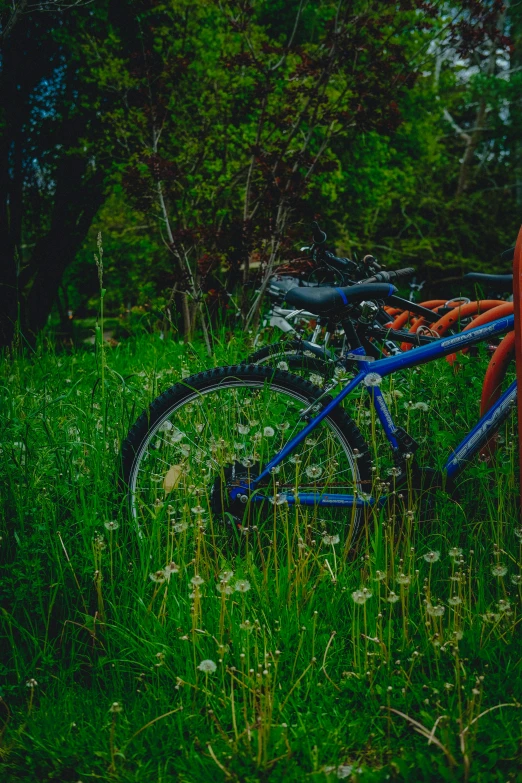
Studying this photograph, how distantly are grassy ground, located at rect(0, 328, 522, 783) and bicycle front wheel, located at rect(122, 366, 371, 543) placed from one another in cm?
11

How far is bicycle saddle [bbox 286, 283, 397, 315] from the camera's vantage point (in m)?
2.82

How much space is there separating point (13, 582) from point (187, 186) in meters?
6.70

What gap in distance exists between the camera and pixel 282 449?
2.68m

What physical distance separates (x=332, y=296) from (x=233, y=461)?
2.46 feet

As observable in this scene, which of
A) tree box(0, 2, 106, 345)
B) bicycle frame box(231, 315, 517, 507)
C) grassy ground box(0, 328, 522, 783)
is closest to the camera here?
grassy ground box(0, 328, 522, 783)

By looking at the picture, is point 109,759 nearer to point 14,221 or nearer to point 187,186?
point 187,186

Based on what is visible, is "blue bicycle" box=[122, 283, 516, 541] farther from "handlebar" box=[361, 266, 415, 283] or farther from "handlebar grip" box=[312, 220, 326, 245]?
"handlebar grip" box=[312, 220, 326, 245]

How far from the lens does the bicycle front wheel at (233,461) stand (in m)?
2.71

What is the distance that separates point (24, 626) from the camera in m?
2.39

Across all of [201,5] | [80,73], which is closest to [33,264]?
[80,73]

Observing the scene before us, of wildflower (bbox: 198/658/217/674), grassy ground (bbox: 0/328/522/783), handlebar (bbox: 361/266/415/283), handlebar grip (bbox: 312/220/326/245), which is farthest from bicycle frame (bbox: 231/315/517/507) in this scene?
handlebar grip (bbox: 312/220/326/245)

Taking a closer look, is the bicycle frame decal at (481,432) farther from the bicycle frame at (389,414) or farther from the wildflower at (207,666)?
the wildflower at (207,666)

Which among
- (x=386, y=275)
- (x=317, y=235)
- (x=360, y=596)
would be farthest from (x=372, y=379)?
(x=317, y=235)

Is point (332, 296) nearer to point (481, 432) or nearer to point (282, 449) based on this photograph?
point (282, 449)
